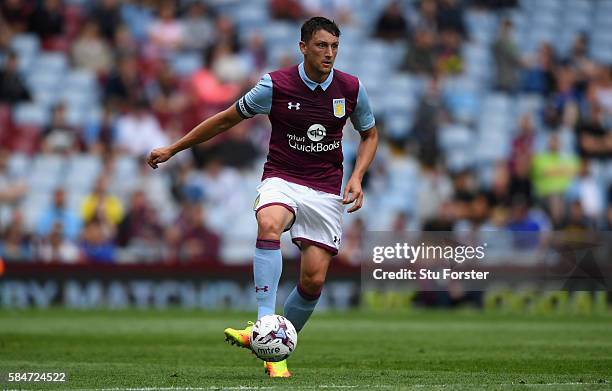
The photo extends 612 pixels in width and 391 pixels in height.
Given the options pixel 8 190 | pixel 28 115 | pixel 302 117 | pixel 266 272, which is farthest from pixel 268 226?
pixel 28 115

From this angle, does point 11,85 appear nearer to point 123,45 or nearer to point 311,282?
point 123,45

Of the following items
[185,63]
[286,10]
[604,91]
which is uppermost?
[286,10]

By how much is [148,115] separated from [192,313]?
5465 mm

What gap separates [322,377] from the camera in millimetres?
8750

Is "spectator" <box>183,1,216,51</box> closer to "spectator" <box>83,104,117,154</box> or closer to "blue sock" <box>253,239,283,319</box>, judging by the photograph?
"spectator" <box>83,104,117,154</box>

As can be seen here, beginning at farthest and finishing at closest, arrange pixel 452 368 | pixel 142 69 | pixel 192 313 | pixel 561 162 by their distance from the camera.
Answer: pixel 142 69
pixel 561 162
pixel 192 313
pixel 452 368

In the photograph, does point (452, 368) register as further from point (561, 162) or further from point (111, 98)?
point (111, 98)

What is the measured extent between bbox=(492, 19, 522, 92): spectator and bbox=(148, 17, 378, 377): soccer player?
52.6 ft

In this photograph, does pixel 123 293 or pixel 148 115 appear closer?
pixel 123 293

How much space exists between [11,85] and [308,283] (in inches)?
597

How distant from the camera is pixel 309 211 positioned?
9.16 meters

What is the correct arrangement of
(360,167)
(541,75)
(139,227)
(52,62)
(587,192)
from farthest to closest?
(541,75) < (52,62) < (587,192) < (139,227) < (360,167)

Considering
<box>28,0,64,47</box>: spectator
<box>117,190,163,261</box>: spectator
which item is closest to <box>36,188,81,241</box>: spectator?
<box>117,190,163,261</box>: spectator

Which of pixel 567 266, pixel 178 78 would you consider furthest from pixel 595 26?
pixel 567 266
